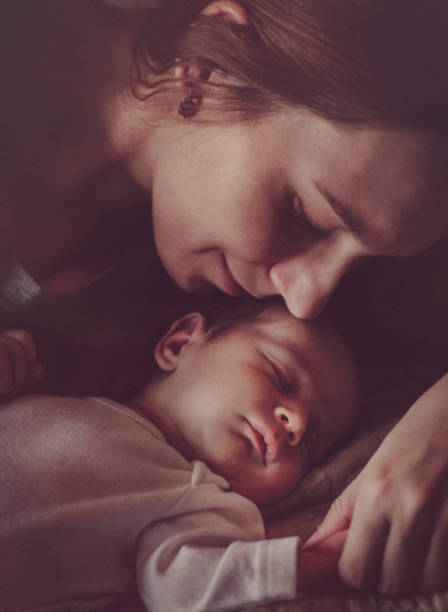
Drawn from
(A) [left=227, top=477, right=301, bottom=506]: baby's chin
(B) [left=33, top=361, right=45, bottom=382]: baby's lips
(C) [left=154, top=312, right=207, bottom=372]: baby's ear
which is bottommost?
(A) [left=227, top=477, right=301, bottom=506]: baby's chin

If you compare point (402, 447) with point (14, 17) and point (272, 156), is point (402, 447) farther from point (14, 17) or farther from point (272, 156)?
point (14, 17)

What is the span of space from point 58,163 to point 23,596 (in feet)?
1.20

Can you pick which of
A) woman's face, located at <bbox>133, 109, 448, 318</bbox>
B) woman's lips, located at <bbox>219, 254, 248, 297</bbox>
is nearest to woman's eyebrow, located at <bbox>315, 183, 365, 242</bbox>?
woman's face, located at <bbox>133, 109, 448, 318</bbox>

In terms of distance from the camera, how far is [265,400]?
0.55 metres

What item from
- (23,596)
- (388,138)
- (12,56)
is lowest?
(23,596)

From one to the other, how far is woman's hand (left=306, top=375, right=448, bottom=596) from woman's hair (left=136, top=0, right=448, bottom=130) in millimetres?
255

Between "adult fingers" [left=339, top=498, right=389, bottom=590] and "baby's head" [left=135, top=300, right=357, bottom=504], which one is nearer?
"adult fingers" [left=339, top=498, right=389, bottom=590]

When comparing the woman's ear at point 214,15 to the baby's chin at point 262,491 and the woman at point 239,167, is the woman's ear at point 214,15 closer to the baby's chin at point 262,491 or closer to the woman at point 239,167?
the woman at point 239,167

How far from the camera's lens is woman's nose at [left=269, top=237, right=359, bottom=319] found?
535mm

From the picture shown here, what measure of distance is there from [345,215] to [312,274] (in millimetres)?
76

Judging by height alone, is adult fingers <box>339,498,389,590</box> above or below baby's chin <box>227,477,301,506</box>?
above

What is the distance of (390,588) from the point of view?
1.45 ft

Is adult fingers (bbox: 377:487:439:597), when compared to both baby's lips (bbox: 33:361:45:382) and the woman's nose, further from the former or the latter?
baby's lips (bbox: 33:361:45:382)

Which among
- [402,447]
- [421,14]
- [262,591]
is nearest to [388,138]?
[421,14]
